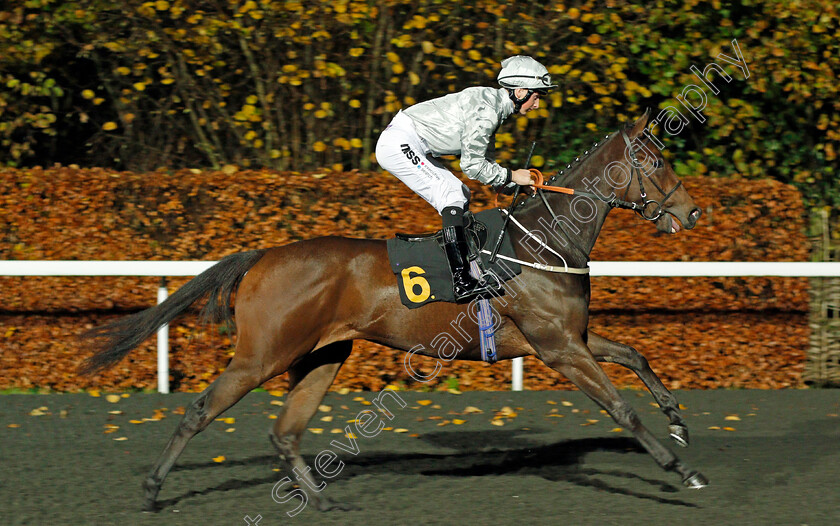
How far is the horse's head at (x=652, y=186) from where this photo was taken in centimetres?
495

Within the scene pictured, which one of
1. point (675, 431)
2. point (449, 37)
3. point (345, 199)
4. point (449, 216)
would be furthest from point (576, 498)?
point (449, 37)

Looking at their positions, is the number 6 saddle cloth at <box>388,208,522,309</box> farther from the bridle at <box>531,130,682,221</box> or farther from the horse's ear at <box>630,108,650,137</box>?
the horse's ear at <box>630,108,650,137</box>

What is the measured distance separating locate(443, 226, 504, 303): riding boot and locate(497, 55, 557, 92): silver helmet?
79cm

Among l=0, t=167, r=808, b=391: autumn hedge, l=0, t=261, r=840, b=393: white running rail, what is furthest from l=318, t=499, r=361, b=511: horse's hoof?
l=0, t=261, r=840, b=393: white running rail

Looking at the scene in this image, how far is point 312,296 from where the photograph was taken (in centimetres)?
477

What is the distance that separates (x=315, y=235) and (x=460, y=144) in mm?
2674

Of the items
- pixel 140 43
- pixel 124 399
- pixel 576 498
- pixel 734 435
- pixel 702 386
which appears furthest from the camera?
pixel 140 43

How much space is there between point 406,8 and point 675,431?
5062 millimetres

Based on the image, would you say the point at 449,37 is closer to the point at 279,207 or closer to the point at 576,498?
the point at 279,207

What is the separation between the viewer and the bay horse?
4.70m

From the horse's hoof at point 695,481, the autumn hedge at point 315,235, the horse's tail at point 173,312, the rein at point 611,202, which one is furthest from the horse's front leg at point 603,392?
the autumn hedge at point 315,235

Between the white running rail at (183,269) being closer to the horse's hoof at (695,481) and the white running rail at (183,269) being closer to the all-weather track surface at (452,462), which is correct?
the all-weather track surface at (452,462)

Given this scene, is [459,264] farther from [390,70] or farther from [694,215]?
[390,70]

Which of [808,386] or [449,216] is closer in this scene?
[449,216]
